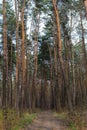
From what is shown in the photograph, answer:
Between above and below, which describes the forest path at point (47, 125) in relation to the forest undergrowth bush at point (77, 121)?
below

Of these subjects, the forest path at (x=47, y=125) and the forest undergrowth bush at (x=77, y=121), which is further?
the forest path at (x=47, y=125)

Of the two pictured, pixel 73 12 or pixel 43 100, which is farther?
pixel 43 100

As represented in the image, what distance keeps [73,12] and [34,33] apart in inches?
216

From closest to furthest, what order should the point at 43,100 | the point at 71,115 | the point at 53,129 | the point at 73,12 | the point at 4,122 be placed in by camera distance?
the point at 4,122
the point at 53,129
the point at 71,115
the point at 73,12
the point at 43,100

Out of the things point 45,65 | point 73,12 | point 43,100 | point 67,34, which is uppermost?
point 73,12

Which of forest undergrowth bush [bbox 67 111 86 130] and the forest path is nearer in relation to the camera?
forest undergrowth bush [bbox 67 111 86 130]

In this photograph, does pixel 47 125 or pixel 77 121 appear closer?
pixel 77 121

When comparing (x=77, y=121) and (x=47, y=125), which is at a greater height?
(x=77, y=121)

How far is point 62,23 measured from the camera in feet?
115

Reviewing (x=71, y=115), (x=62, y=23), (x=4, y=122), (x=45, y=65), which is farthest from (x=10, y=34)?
(x=4, y=122)

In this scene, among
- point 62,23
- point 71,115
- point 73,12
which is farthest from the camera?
point 73,12

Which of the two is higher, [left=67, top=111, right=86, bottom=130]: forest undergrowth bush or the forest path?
[left=67, top=111, right=86, bottom=130]: forest undergrowth bush

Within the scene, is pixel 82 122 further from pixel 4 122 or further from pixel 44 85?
pixel 44 85

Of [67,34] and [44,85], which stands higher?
[67,34]
